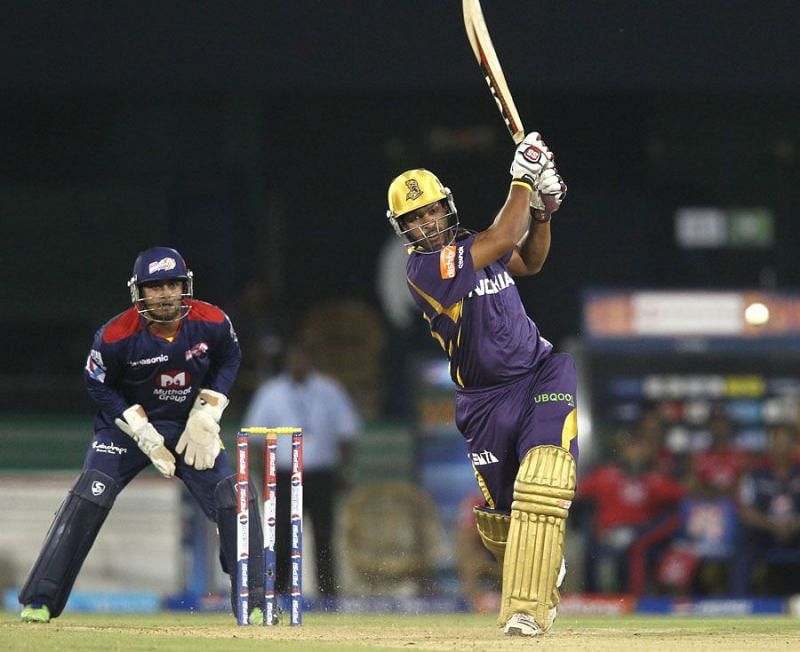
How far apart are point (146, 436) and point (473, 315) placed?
150cm

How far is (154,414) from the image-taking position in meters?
7.66

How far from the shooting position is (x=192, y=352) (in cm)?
759

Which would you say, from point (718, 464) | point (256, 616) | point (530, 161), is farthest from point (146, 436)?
point (718, 464)

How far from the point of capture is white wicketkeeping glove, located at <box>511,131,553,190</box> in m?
6.87

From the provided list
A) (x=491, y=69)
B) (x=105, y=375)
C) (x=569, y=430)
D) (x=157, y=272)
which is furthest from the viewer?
(x=491, y=69)

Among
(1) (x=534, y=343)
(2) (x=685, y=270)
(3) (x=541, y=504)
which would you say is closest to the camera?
(3) (x=541, y=504)

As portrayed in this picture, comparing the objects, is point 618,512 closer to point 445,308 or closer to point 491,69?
point 491,69

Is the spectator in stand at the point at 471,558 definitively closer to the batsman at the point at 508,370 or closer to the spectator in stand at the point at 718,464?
the spectator in stand at the point at 718,464

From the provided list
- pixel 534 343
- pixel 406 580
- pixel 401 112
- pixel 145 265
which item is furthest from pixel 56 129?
pixel 534 343

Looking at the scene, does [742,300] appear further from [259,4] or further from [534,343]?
[534,343]

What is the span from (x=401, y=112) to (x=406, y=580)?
12.9 ft

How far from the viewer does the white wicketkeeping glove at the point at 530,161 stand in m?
6.87

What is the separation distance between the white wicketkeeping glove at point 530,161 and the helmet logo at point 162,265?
5.03ft

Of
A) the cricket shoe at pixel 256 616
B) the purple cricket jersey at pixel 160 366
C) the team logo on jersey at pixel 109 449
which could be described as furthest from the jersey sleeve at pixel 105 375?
the cricket shoe at pixel 256 616
